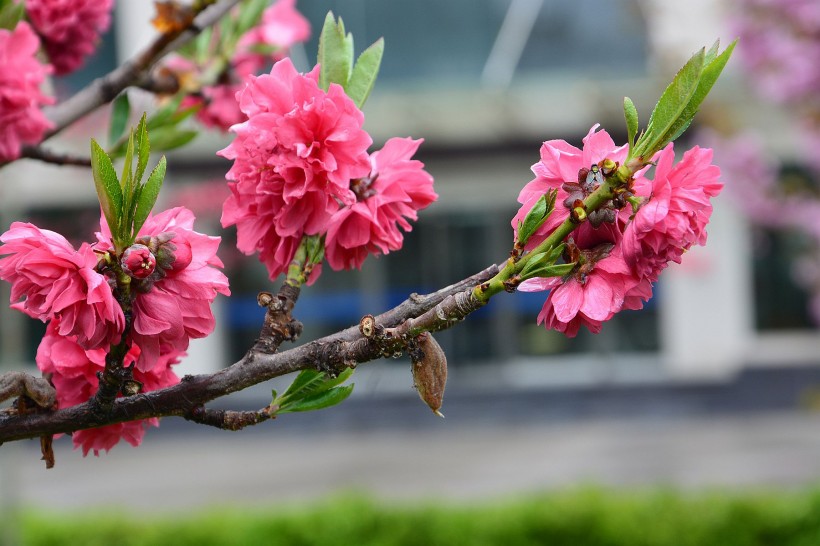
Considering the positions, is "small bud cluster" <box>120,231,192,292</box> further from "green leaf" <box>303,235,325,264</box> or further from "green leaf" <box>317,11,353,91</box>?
"green leaf" <box>317,11,353,91</box>

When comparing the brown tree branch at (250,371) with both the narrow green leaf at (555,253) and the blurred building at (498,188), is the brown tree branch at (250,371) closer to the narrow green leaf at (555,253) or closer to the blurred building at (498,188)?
the narrow green leaf at (555,253)

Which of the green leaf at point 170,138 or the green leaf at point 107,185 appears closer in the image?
the green leaf at point 107,185

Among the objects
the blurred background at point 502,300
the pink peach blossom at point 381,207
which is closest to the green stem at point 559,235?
the pink peach blossom at point 381,207

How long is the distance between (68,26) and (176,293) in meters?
1.10

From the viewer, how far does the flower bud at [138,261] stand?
1.03m

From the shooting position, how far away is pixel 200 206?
11.6 m

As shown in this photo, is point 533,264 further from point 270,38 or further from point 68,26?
point 270,38

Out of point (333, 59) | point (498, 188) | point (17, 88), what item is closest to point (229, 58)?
point (17, 88)

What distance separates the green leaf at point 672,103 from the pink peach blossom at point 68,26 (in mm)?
1346

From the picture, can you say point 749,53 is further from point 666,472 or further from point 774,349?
point 774,349

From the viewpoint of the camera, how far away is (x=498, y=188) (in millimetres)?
15312

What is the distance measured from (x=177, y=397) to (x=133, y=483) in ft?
35.8

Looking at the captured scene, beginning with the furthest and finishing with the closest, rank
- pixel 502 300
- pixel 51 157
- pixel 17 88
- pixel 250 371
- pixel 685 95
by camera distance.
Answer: pixel 502 300, pixel 51 157, pixel 17 88, pixel 250 371, pixel 685 95

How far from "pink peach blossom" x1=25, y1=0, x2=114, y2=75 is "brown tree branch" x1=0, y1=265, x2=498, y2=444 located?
3.47 feet
